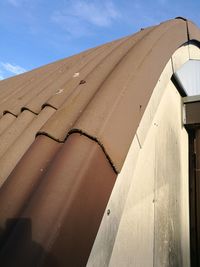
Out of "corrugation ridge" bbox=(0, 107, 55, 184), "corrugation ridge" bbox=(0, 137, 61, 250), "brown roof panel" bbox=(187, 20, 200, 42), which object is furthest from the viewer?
"brown roof panel" bbox=(187, 20, 200, 42)

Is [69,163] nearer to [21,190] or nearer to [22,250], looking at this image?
[21,190]

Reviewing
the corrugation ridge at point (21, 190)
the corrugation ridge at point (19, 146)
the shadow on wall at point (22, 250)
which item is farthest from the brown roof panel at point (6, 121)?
the shadow on wall at point (22, 250)

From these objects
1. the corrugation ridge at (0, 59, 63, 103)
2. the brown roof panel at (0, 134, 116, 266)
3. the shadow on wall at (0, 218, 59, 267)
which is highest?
the corrugation ridge at (0, 59, 63, 103)

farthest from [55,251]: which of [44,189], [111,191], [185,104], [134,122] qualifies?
[185,104]

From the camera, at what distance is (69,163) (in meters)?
1.09

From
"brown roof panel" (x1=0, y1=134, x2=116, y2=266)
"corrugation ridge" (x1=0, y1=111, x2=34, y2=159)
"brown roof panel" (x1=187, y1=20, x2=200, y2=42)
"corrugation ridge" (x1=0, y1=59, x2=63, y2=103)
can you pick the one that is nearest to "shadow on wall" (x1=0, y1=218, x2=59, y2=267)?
"brown roof panel" (x1=0, y1=134, x2=116, y2=266)

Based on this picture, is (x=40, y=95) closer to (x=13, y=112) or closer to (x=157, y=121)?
(x=13, y=112)

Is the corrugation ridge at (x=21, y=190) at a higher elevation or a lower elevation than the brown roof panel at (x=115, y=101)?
lower

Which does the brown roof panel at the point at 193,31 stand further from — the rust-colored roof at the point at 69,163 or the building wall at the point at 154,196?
the rust-colored roof at the point at 69,163

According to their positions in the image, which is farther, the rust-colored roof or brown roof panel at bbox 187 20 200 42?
brown roof panel at bbox 187 20 200 42

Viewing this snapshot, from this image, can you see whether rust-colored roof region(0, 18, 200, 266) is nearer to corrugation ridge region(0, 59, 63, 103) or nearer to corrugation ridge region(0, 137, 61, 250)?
corrugation ridge region(0, 137, 61, 250)

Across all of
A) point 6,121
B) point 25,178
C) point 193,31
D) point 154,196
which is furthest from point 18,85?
point 25,178

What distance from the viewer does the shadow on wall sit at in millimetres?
813

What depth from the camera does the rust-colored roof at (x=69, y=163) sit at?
2.92ft
